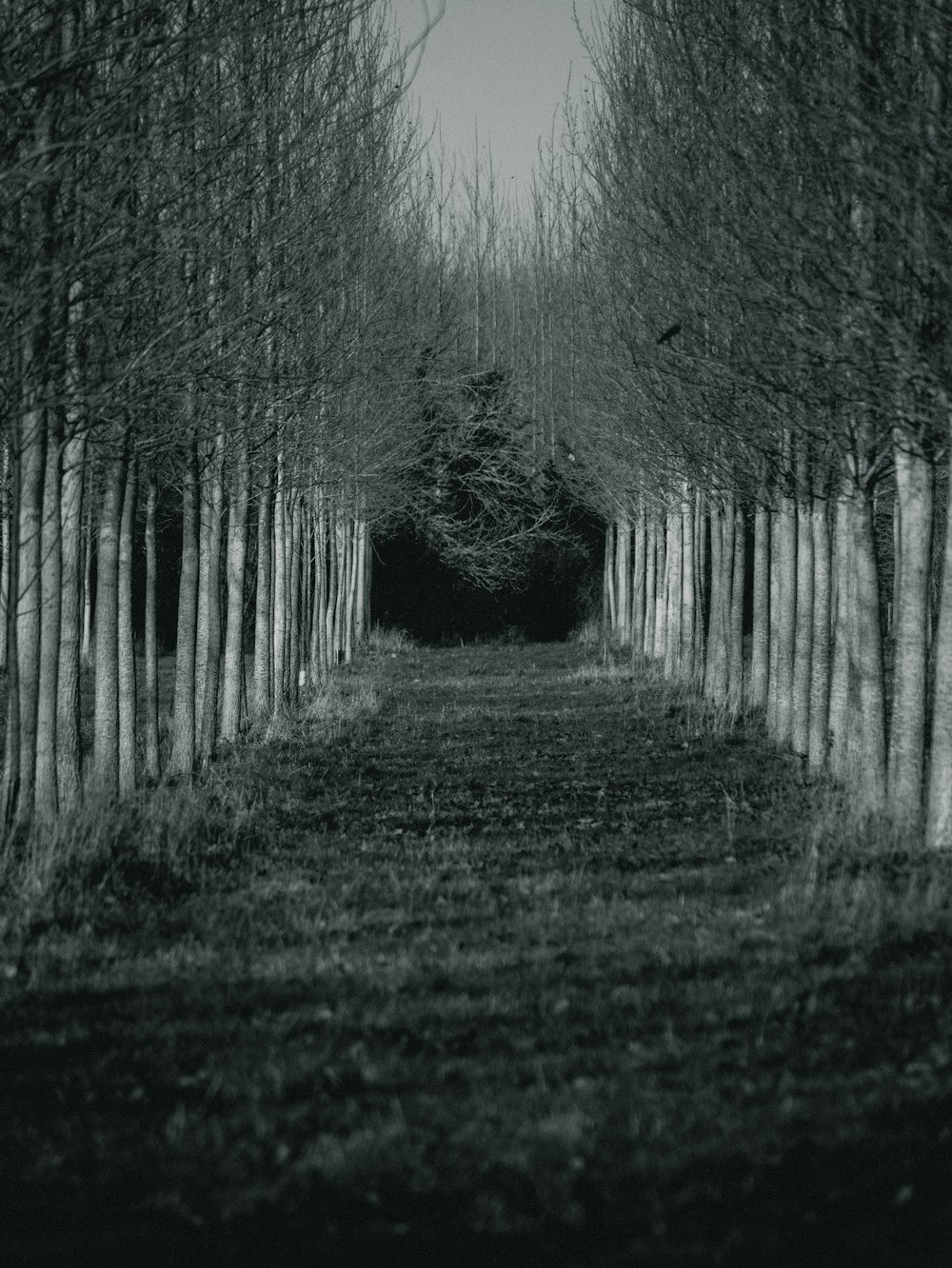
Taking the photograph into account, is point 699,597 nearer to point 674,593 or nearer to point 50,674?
point 674,593

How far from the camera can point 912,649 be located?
10.0m

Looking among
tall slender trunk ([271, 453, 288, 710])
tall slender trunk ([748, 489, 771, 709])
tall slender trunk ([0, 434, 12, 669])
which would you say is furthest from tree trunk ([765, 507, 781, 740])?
tall slender trunk ([0, 434, 12, 669])

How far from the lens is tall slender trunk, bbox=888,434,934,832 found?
32.9ft

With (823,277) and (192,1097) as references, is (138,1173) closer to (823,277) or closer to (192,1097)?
(192,1097)

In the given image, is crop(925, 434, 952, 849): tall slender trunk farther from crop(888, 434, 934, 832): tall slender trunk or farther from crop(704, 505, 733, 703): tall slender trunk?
crop(704, 505, 733, 703): tall slender trunk

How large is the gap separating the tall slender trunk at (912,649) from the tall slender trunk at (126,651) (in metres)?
6.66

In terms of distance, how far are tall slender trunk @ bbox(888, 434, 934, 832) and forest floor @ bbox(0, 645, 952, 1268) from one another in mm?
746

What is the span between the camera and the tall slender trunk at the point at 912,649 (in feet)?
32.9

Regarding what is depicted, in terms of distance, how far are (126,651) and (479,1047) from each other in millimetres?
8669

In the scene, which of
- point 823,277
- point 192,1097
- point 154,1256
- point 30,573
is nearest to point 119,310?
point 30,573

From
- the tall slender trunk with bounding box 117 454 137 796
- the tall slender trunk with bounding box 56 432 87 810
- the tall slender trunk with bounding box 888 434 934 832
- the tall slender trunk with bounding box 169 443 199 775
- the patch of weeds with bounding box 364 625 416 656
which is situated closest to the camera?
the tall slender trunk with bounding box 888 434 934 832

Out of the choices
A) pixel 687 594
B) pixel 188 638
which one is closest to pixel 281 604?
pixel 188 638

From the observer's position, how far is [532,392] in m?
48.5

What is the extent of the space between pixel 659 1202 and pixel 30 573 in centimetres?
701
